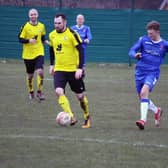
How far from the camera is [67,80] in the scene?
454 inches

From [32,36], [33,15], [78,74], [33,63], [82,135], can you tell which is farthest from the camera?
[33,63]

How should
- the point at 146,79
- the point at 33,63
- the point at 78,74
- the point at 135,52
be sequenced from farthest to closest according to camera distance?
the point at 33,63
the point at 146,79
the point at 135,52
the point at 78,74

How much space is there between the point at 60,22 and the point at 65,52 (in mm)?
564

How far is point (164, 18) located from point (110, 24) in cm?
218

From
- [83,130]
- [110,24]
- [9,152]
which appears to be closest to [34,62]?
[83,130]

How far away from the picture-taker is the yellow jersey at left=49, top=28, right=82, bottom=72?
453 inches

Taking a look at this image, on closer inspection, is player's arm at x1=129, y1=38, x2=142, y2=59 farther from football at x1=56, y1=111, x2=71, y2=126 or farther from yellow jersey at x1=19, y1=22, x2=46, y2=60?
yellow jersey at x1=19, y1=22, x2=46, y2=60

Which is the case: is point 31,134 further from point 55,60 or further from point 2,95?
point 2,95

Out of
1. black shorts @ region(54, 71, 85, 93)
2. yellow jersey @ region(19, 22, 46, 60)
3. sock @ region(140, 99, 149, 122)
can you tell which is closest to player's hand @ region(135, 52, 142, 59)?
sock @ region(140, 99, 149, 122)

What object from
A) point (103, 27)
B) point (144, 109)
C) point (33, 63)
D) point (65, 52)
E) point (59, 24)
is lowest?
point (103, 27)

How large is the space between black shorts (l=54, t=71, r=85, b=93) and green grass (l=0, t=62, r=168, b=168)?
62 cm

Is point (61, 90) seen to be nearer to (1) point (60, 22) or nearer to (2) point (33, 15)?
(1) point (60, 22)

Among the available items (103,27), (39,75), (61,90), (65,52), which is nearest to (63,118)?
(61,90)

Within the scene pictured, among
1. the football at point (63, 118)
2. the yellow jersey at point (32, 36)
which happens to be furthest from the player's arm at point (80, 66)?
the yellow jersey at point (32, 36)
